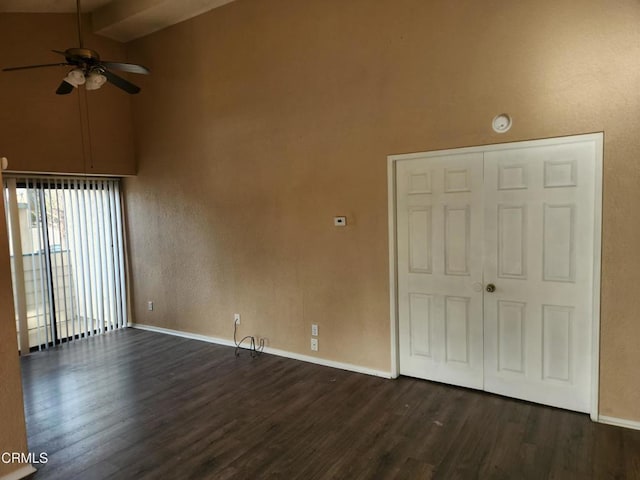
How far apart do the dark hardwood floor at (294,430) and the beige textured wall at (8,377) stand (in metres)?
0.25

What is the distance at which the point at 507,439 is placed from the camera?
283cm

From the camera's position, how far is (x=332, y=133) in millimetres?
4047

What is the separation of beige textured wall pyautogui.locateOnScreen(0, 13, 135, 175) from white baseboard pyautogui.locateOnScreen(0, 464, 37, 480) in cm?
337

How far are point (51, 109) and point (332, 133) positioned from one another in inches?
136

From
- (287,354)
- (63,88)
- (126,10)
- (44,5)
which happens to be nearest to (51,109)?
(44,5)

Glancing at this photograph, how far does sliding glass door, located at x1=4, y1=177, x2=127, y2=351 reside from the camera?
491 centimetres

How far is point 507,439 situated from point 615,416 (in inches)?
34.3

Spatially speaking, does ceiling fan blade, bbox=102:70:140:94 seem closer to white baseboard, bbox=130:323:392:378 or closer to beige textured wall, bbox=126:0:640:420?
beige textured wall, bbox=126:0:640:420

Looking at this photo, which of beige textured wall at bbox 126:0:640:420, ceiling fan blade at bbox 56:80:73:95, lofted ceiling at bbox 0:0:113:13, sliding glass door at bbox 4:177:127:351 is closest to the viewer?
beige textured wall at bbox 126:0:640:420

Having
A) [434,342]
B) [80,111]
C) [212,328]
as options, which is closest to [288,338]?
[212,328]

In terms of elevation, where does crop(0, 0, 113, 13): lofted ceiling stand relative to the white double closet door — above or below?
above

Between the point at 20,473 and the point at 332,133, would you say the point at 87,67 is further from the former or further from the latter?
the point at 20,473

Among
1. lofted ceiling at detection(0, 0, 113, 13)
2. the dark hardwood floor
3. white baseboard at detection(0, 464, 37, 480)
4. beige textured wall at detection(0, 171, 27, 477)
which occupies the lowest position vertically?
the dark hardwood floor

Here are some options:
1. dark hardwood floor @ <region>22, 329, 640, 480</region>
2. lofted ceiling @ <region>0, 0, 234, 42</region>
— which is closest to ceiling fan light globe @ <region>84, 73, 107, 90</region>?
lofted ceiling @ <region>0, 0, 234, 42</region>
